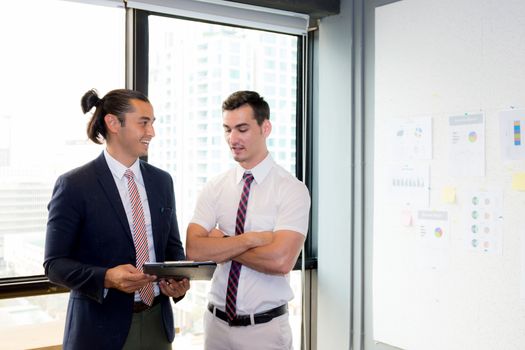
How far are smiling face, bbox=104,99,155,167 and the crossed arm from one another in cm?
48

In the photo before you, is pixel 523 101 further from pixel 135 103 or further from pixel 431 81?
pixel 135 103

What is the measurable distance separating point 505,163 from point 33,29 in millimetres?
2459

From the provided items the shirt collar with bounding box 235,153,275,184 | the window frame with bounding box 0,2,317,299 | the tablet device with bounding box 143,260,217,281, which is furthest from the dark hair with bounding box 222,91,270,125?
the window frame with bounding box 0,2,317,299

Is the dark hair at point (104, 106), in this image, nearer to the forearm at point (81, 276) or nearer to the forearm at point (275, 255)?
the forearm at point (81, 276)

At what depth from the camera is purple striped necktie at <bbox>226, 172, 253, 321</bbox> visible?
2283 mm

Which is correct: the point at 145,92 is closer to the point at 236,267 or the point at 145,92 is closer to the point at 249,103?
the point at 249,103

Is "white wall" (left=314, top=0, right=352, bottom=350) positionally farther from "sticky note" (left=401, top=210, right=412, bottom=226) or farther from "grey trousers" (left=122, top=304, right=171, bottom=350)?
"grey trousers" (left=122, top=304, right=171, bottom=350)

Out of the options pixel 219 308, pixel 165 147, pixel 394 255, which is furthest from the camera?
pixel 165 147

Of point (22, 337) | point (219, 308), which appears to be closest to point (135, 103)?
point (219, 308)

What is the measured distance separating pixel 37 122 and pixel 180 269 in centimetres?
145

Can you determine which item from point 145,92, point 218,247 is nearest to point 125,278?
point 218,247

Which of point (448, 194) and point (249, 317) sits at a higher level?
point (448, 194)

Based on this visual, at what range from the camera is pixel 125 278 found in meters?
2.00

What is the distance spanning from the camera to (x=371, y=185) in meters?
3.37
